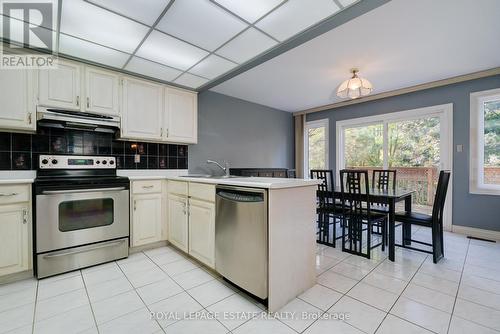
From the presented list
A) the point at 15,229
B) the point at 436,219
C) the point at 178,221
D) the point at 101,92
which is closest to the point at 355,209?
the point at 436,219

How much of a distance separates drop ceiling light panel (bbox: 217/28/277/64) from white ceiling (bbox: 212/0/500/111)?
7.4 inches

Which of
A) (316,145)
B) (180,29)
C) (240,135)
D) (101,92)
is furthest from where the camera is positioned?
(316,145)

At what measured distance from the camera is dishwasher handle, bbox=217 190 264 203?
63.5 inches

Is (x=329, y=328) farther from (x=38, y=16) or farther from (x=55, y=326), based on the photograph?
(x=38, y=16)

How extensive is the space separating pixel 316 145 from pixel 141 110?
4003 millimetres

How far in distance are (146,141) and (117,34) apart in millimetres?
1438

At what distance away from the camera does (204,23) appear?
1.92 metres

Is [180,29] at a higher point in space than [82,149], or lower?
higher

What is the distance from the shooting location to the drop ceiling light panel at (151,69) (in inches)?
101

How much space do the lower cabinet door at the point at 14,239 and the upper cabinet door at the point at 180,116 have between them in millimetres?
1693

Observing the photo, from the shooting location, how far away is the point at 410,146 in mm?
4047

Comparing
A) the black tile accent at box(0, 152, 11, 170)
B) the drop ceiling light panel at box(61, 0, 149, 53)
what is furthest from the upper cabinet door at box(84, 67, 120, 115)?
the black tile accent at box(0, 152, 11, 170)

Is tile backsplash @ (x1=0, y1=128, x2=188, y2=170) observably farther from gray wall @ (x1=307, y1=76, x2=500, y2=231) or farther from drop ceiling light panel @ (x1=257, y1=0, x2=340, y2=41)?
gray wall @ (x1=307, y1=76, x2=500, y2=231)

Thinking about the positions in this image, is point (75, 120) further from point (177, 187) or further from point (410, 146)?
point (410, 146)
